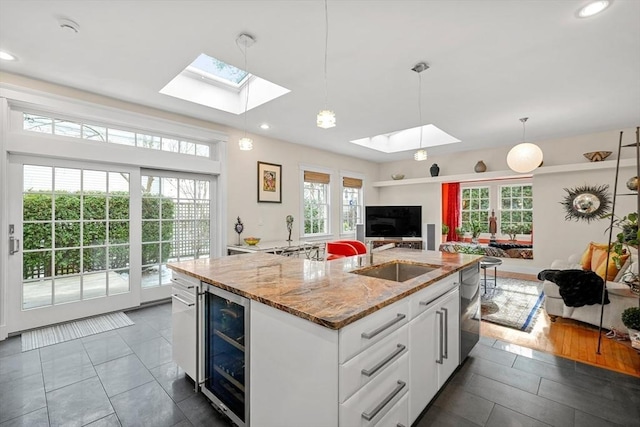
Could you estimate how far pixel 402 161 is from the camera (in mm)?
7184

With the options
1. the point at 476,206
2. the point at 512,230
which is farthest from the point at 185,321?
the point at 476,206

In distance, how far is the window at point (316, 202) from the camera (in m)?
5.69

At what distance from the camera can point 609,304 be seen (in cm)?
293

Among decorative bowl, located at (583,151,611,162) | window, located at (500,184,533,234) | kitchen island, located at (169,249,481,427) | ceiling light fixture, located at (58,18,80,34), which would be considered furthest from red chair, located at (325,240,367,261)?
window, located at (500,184,533,234)

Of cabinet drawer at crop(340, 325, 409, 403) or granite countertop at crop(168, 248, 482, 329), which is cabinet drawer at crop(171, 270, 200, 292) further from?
cabinet drawer at crop(340, 325, 409, 403)

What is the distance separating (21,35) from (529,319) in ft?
18.0

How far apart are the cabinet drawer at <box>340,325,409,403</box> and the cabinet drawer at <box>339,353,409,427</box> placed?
3cm

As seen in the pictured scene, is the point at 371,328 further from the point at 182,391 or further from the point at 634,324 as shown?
the point at 634,324

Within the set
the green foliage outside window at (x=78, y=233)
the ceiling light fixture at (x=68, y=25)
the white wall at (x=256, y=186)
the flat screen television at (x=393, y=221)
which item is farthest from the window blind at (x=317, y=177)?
the ceiling light fixture at (x=68, y=25)

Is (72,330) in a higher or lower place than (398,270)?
lower

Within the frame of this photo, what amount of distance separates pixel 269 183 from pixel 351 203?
99.3 inches

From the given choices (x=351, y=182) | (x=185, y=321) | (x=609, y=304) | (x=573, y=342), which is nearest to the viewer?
(x=185, y=321)

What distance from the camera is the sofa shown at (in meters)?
2.87

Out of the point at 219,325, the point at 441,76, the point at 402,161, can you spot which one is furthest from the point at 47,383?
the point at 402,161
